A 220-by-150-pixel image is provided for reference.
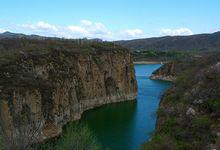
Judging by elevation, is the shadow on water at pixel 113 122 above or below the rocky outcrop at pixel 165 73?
above

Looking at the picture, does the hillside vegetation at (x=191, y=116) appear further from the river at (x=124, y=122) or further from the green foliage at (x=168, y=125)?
the river at (x=124, y=122)

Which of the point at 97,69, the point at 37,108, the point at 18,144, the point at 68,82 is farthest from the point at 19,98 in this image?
the point at 97,69

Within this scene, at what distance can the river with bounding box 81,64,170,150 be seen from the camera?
3981 centimetres

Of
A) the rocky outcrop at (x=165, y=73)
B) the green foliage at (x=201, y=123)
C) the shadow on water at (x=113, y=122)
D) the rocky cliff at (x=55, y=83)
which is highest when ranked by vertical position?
the green foliage at (x=201, y=123)

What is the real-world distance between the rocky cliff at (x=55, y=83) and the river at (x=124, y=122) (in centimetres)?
216

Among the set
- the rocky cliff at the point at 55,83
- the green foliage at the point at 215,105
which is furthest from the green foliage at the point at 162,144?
the rocky cliff at the point at 55,83

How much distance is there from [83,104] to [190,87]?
31.4 metres

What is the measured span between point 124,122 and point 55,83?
9518 mm

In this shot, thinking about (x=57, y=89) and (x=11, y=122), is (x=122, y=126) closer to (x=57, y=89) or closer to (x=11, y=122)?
(x=57, y=89)

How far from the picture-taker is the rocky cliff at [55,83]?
39.3 m

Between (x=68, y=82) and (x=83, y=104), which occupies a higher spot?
(x=68, y=82)

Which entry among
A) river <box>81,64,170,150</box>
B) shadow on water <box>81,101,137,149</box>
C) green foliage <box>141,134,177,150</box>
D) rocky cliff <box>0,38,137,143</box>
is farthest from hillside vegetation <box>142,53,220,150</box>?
shadow on water <box>81,101,137,149</box>

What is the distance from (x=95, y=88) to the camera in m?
64.5

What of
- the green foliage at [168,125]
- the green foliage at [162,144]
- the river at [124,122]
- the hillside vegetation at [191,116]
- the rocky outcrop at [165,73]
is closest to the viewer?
the green foliage at [162,144]
